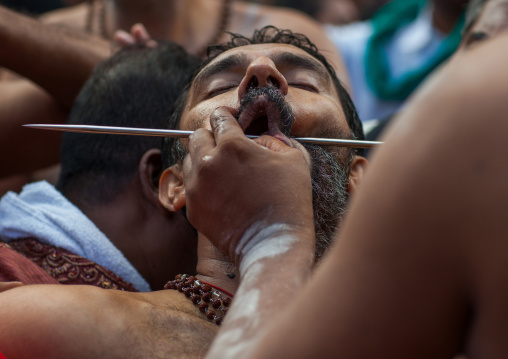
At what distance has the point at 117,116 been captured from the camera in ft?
7.86

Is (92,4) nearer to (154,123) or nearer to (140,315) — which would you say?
(154,123)

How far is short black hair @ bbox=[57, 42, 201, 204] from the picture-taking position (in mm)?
2340

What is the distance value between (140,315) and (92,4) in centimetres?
274

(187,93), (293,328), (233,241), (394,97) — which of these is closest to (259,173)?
(233,241)

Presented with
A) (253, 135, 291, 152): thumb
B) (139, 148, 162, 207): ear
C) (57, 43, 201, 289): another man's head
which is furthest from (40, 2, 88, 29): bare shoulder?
(253, 135, 291, 152): thumb

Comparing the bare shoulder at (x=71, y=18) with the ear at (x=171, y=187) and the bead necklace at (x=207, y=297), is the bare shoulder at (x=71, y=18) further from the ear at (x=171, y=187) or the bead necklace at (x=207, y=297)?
the bead necklace at (x=207, y=297)

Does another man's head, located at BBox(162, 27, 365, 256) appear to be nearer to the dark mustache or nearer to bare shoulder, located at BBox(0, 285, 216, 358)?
the dark mustache

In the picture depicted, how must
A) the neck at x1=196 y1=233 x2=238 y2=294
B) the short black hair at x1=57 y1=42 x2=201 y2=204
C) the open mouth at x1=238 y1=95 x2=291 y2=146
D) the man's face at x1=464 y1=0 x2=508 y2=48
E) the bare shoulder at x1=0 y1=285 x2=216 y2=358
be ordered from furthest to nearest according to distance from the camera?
1. the man's face at x1=464 y1=0 x2=508 y2=48
2. the short black hair at x1=57 y1=42 x2=201 y2=204
3. the neck at x1=196 y1=233 x2=238 y2=294
4. the open mouth at x1=238 y1=95 x2=291 y2=146
5. the bare shoulder at x1=0 y1=285 x2=216 y2=358

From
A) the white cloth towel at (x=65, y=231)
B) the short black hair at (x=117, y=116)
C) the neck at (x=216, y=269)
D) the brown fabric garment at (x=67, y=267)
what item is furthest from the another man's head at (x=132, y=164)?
the neck at (x=216, y=269)

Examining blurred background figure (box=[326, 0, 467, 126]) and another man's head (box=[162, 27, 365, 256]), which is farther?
blurred background figure (box=[326, 0, 467, 126])

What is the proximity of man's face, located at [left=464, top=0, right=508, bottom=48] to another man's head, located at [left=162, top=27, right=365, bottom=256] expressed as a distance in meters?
0.70

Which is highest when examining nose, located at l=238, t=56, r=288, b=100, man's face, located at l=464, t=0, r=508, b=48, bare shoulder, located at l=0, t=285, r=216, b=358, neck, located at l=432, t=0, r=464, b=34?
man's face, located at l=464, t=0, r=508, b=48

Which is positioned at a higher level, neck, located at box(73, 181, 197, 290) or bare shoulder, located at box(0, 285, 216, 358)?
bare shoulder, located at box(0, 285, 216, 358)

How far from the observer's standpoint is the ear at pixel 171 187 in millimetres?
1949
